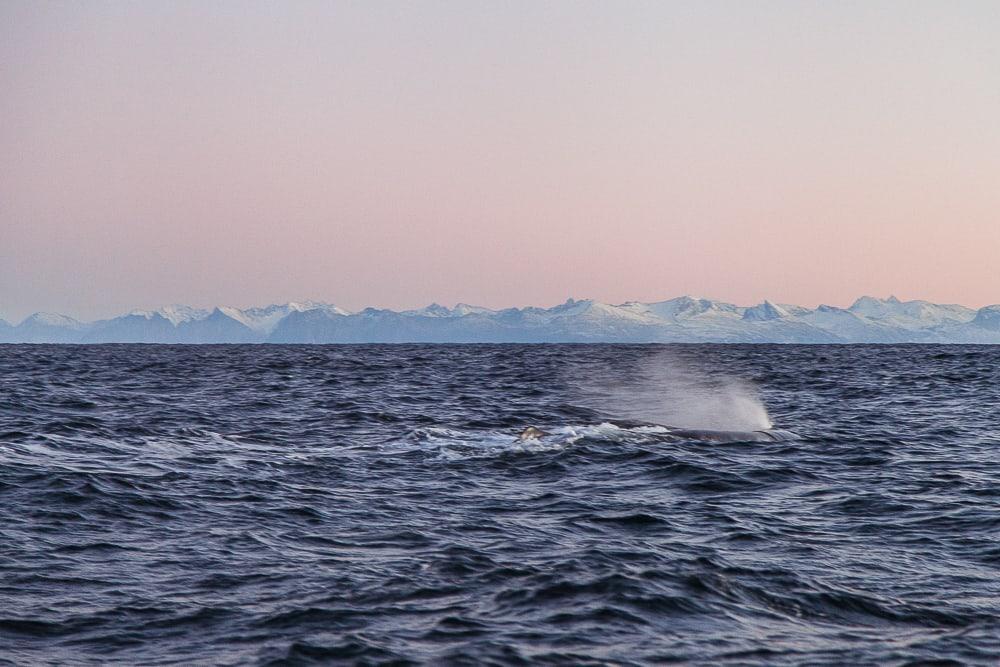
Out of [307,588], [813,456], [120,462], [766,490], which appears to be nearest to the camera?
[307,588]

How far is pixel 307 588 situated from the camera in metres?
13.4

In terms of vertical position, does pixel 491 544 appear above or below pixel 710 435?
below

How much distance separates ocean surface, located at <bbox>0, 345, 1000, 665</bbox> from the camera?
1137 cm

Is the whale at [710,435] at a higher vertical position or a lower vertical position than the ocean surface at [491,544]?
higher

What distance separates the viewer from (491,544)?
1620 cm

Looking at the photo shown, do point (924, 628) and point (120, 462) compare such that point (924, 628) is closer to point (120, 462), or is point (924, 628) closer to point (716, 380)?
point (120, 462)

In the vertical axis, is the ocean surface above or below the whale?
below

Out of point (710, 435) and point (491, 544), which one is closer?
point (491, 544)

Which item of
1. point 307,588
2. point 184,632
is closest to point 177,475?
point 307,588

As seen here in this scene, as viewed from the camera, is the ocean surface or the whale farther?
the whale

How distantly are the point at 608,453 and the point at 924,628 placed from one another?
651 inches

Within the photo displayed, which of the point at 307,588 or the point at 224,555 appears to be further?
the point at 224,555

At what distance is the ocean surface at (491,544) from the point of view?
11367 millimetres

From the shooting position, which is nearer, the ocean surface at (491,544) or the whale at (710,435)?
the ocean surface at (491,544)
